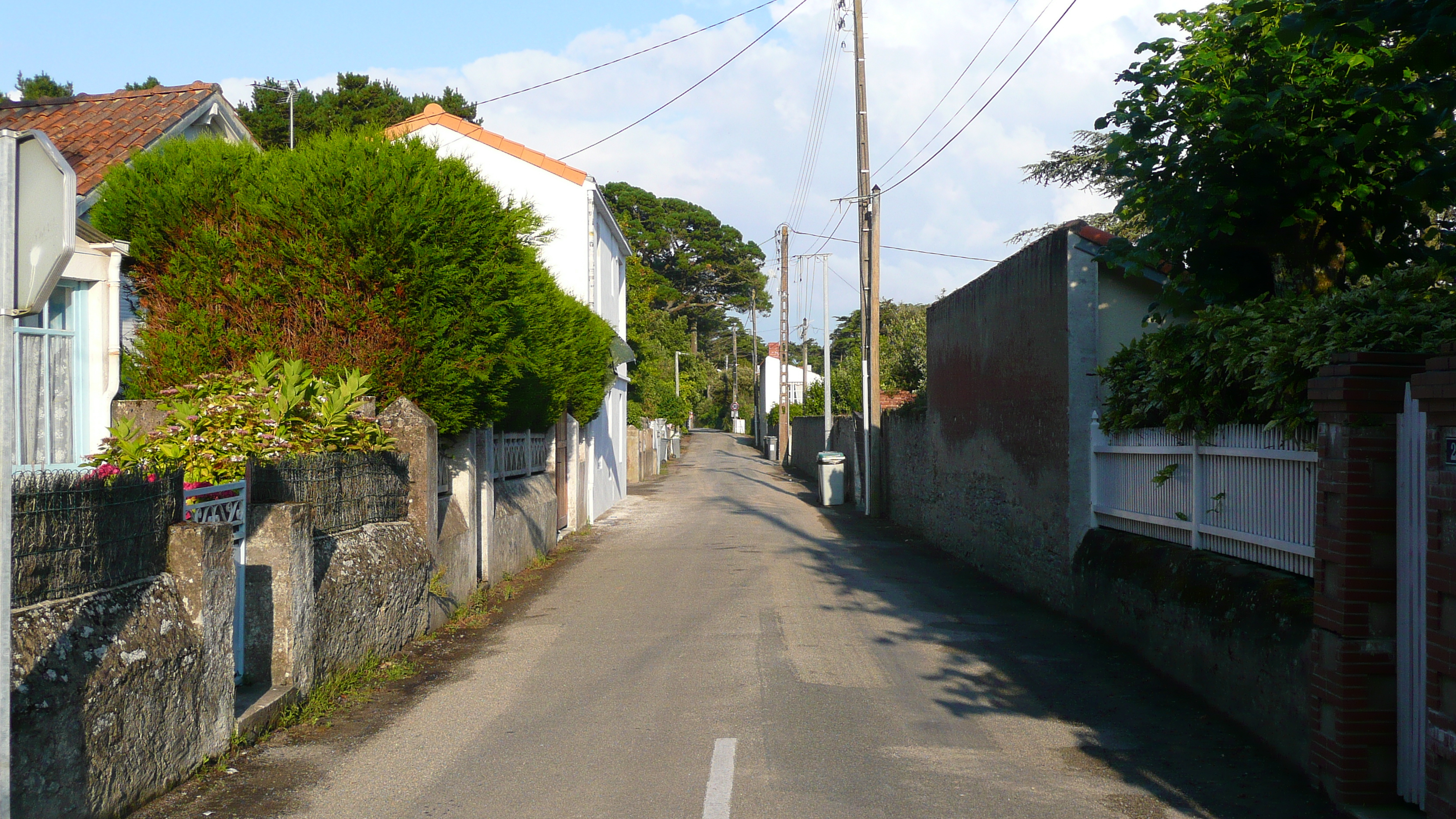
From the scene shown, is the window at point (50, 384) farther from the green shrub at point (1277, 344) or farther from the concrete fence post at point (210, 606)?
the green shrub at point (1277, 344)

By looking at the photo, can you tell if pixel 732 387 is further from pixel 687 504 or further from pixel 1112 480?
pixel 1112 480

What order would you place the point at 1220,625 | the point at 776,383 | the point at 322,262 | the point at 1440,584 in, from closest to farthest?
the point at 1440,584
the point at 1220,625
the point at 322,262
the point at 776,383

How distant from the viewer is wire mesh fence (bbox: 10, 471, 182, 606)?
14.1 ft

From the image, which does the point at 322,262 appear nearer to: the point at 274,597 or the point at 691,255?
the point at 274,597

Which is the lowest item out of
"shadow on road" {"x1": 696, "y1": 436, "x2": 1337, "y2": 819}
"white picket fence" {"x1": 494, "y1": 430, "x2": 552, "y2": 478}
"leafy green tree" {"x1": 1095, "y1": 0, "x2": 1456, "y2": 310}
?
"shadow on road" {"x1": 696, "y1": 436, "x2": 1337, "y2": 819}

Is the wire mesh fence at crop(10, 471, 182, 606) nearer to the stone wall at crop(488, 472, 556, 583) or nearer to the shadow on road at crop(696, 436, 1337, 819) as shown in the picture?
the shadow on road at crop(696, 436, 1337, 819)

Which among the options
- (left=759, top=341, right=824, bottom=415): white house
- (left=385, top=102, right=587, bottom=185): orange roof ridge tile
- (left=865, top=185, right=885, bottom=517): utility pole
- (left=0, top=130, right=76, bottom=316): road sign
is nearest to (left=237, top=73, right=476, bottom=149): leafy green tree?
(left=385, top=102, right=587, bottom=185): orange roof ridge tile

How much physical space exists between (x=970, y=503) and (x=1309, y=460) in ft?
29.3

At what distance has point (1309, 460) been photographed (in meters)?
5.96

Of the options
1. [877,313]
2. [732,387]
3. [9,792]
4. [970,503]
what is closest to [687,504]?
[877,313]

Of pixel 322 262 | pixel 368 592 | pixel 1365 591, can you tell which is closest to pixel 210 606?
pixel 368 592

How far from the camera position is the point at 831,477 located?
26062 mm

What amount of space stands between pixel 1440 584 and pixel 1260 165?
4.97m

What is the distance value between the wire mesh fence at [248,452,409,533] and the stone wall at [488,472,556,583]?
322 centimetres
